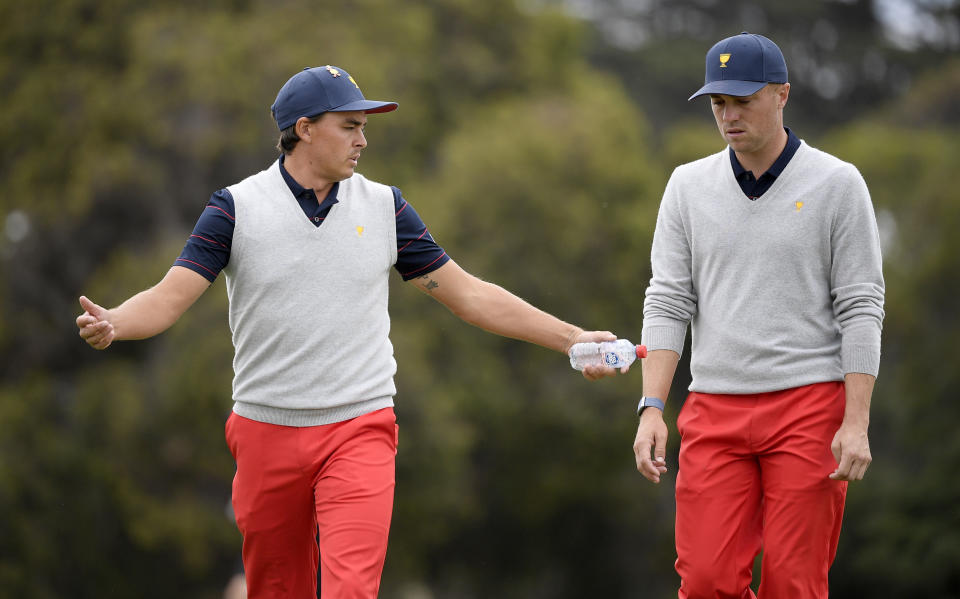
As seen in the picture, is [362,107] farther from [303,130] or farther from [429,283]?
[429,283]

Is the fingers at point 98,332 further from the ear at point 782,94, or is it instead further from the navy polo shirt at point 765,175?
the ear at point 782,94

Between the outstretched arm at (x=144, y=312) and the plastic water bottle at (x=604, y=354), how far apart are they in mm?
1673

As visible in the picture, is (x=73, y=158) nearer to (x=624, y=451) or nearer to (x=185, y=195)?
(x=185, y=195)

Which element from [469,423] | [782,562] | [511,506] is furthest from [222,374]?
[782,562]

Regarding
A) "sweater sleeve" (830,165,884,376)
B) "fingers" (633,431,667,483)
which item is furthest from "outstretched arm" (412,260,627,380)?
"sweater sleeve" (830,165,884,376)

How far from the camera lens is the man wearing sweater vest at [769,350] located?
17.5 ft

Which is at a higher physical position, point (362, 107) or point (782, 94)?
point (782, 94)

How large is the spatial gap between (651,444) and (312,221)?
1.76 meters

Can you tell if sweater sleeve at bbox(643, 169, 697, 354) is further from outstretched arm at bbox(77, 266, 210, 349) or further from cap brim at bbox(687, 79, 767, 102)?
outstretched arm at bbox(77, 266, 210, 349)

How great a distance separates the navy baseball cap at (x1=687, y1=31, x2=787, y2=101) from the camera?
17.8 ft

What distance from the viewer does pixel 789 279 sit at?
5.45 meters

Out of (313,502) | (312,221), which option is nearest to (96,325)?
(312,221)

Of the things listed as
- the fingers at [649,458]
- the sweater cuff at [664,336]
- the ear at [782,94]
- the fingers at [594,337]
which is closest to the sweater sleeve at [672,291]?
the sweater cuff at [664,336]

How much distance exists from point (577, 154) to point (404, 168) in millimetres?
4370
